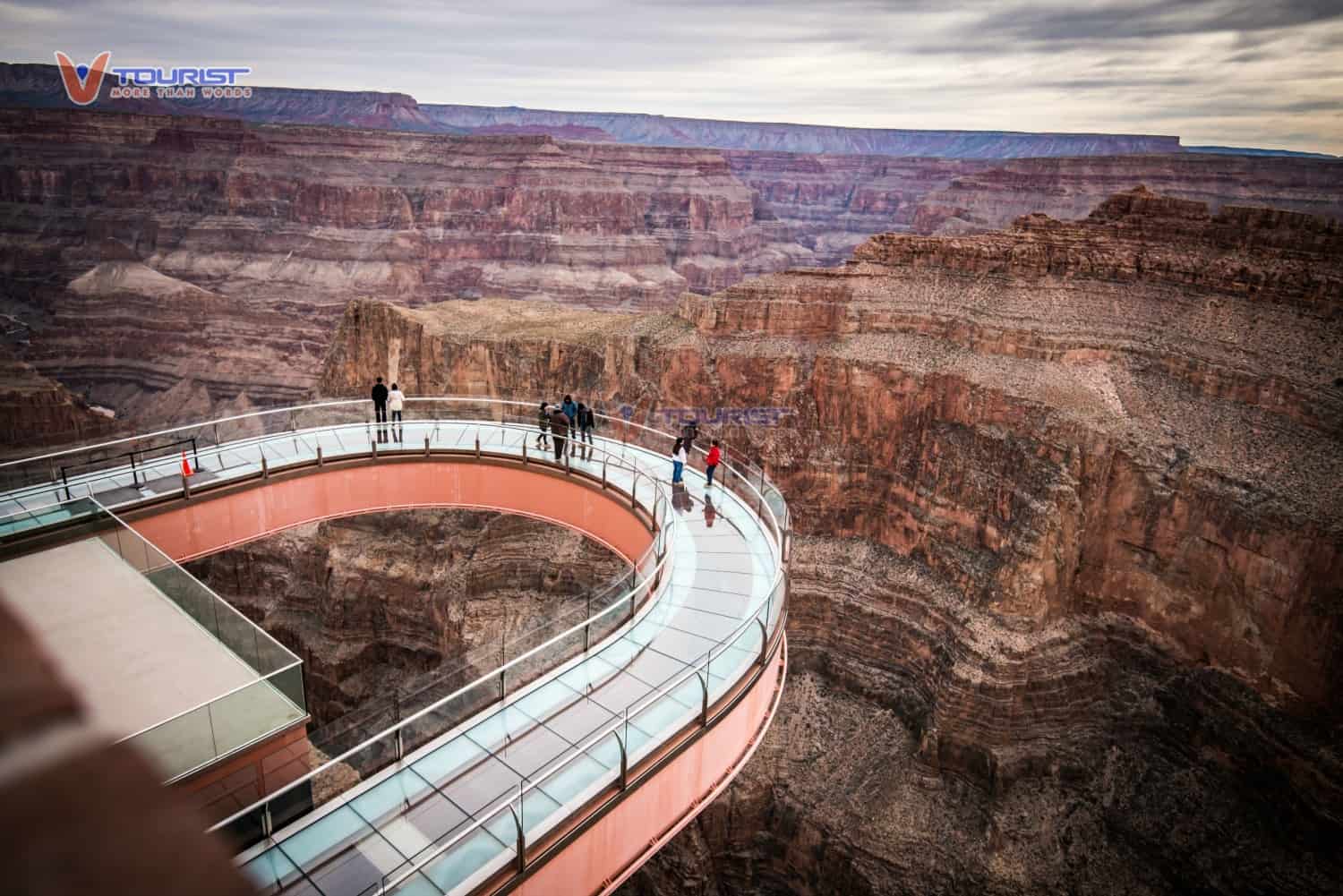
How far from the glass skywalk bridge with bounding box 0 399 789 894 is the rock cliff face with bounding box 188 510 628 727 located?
16836 mm

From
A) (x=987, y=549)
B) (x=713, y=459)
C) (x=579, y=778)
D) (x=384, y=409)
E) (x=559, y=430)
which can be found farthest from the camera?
(x=987, y=549)

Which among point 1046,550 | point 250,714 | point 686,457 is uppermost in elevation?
point 686,457

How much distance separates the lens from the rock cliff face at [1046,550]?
89.9 feet

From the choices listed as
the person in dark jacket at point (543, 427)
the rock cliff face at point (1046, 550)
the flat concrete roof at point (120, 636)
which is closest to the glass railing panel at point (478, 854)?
the flat concrete roof at point (120, 636)

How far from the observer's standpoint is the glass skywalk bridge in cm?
982

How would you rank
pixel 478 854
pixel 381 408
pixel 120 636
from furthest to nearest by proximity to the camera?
pixel 381 408, pixel 120 636, pixel 478 854

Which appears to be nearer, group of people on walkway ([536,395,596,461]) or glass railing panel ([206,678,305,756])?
glass railing panel ([206,678,305,756])

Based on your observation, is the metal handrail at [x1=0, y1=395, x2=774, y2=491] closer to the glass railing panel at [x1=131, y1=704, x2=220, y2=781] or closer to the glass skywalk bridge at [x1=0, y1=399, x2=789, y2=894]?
the glass skywalk bridge at [x1=0, y1=399, x2=789, y2=894]

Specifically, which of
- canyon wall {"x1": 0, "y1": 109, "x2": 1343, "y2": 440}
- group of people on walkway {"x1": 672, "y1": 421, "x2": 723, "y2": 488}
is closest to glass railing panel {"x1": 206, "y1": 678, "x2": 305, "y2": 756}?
group of people on walkway {"x1": 672, "y1": 421, "x2": 723, "y2": 488}

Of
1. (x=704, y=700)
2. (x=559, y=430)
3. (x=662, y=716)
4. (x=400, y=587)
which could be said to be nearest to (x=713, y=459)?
(x=559, y=430)

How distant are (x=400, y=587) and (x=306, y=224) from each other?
7186 centimetres

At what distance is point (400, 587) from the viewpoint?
39062 mm

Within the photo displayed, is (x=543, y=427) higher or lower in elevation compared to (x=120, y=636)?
higher

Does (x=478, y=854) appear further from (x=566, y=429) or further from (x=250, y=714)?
(x=566, y=429)
